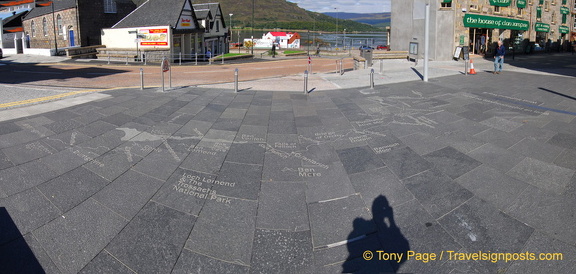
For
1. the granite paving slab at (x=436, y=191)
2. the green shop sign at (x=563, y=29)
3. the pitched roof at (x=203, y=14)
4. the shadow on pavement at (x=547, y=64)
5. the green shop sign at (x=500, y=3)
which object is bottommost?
the granite paving slab at (x=436, y=191)

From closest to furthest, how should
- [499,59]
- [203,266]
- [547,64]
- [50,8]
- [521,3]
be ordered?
[203,266] → [499,59] → [547,64] → [521,3] → [50,8]

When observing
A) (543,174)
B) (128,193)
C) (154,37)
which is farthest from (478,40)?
(128,193)

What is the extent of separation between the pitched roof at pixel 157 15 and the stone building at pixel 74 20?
3.67 metres

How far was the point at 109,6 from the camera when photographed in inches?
1951

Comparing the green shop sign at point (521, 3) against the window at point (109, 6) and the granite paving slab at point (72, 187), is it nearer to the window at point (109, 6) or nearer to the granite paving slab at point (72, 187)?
the granite paving slab at point (72, 187)

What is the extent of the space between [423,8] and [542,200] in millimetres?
13440

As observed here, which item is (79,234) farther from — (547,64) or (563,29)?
(563,29)

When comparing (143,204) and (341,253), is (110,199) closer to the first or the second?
(143,204)

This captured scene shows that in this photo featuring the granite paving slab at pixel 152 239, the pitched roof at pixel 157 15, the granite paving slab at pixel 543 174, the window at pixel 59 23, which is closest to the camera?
the granite paving slab at pixel 152 239

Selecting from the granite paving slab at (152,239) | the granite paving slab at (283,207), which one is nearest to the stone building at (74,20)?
the granite paving slab at (152,239)

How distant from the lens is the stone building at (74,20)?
46.6m

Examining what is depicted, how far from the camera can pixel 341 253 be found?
590cm

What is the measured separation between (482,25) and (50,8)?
48.7 metres

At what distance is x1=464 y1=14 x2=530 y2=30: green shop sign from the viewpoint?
1251 inches
